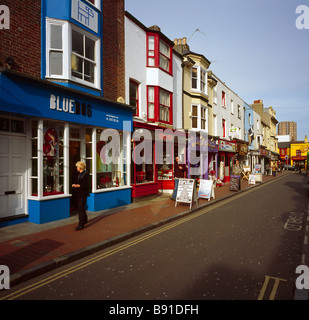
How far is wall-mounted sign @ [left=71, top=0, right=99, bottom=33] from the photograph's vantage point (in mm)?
8805

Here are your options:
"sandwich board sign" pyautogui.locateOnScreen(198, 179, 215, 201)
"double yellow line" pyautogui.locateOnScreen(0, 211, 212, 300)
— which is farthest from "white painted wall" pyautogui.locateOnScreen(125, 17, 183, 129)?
"double yellow line" pyautogui.locateOnScreen(0, 211, 212, 300)

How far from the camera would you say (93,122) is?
9.20 metres

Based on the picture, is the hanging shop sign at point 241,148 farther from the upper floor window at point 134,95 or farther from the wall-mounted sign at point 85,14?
the wall-mounted sign at point 85,14

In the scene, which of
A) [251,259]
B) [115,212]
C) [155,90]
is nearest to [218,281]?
[251,259]

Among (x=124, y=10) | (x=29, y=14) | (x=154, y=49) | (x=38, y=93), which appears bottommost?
(x=38, y=93)

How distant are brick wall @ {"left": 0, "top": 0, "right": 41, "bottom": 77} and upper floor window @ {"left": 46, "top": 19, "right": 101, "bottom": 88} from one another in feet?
1.27

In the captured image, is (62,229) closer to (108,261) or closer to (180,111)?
(108,261)

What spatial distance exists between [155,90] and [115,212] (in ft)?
24.5

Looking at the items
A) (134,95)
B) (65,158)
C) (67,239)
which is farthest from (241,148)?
(67,239)

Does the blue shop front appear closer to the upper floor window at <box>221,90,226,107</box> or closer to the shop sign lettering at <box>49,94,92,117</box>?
the shop sign lettering at <box>49,94,92,117</box>

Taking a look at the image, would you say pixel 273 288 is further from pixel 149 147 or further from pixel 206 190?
pixel 149 147

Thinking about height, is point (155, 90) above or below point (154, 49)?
below

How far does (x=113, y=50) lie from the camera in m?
11.0

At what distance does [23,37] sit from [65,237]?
20.4 ft
